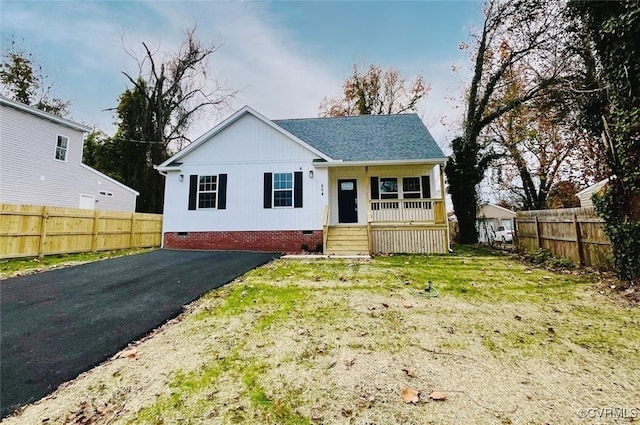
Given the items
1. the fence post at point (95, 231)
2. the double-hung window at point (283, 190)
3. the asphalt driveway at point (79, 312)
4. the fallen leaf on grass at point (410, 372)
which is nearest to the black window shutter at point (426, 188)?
the double-hung window at point (283, 190)

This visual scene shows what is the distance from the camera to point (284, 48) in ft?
44.3

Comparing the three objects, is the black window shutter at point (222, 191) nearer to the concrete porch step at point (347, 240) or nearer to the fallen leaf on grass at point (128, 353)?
the concrete porch step at point (347, 240)

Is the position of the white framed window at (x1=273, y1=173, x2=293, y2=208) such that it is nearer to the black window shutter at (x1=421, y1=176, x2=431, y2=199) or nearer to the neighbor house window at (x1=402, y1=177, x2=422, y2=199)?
the neighbor house window at (x1=402, y1=177, x2=422, y2=199)

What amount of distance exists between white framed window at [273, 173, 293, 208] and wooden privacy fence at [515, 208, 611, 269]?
29.4 ft

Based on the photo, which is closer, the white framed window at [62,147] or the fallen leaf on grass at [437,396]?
the fallen leaf on grass at [437,396]

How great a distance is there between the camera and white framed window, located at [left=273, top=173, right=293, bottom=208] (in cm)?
1230

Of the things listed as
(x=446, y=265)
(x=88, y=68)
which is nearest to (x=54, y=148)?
(x=88, y=68)

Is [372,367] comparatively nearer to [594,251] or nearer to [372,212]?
[594,251]

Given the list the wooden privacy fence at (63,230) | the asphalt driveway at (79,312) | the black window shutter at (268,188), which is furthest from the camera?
the black window shutter at (268,188)

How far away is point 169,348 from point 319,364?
6.14 ft

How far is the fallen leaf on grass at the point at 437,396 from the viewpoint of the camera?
2.48m

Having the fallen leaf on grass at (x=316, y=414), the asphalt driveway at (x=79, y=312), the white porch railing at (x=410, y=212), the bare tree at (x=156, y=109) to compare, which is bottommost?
the fallen leaf on grass at (x=316, y=414)

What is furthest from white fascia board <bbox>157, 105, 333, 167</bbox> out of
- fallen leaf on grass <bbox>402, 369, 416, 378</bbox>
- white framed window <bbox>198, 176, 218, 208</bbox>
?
fallen leaf on grass <bbox>402, 369, 416, 378</bbox>

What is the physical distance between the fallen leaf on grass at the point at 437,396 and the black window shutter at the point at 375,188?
1102 cm
